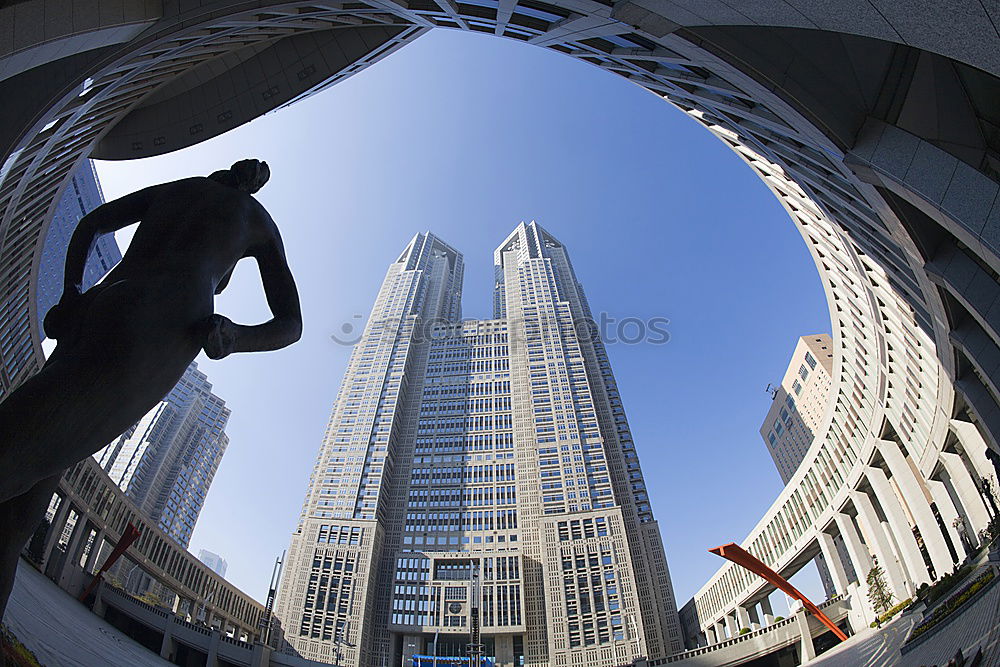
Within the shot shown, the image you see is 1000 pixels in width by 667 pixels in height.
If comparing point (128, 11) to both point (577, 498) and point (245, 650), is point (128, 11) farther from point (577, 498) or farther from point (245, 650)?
point (577, 498)

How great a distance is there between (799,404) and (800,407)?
74 cm

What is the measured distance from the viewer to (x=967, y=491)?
84.2 ft

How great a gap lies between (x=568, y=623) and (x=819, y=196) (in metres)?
55.6

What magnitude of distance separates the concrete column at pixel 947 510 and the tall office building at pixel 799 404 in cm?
4287

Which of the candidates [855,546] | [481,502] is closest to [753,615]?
[855,546]

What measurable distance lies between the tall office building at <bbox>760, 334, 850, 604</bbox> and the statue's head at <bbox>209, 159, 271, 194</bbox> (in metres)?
78.9

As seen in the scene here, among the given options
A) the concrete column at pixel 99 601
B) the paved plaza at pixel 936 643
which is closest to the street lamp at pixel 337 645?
the concrete column at pixel 99 601

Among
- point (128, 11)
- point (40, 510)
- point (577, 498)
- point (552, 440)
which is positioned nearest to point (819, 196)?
point (128, 11)

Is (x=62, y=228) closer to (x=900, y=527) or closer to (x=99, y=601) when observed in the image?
(x=99, y=601)

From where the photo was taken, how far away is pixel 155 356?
12.9ft

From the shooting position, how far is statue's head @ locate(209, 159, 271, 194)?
604 centimetres

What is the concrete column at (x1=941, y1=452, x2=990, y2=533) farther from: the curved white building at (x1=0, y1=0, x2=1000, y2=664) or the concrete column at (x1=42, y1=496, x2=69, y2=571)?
the concrete column at (x1=42, y1=496, x2=69, y2=571)

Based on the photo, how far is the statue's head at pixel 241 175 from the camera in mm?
6043

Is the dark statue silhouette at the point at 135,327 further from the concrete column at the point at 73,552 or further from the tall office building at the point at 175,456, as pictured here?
the tall office building at the point at 175,456
